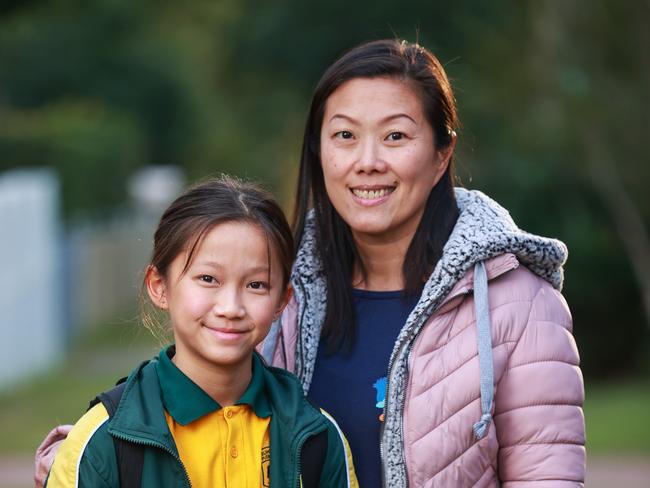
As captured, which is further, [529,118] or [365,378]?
[529,118]

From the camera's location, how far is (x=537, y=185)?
13383 mm

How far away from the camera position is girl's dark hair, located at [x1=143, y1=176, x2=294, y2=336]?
10.2ft

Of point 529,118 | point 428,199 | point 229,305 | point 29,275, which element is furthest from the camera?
point 529,118

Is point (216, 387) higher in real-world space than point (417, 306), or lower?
lower

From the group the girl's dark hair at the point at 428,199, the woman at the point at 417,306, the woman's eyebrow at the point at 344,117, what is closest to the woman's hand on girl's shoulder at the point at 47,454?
the woman at the point at 417,306

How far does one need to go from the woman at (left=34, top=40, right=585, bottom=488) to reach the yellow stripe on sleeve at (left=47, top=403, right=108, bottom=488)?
30.0 inches

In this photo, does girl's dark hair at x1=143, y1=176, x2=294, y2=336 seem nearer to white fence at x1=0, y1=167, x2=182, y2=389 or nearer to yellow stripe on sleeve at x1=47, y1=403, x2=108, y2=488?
yellow stripe on sleeve at x1=47, y1=403, x2=108, y2=488

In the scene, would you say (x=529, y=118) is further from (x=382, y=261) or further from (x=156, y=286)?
(x=156, y=286)

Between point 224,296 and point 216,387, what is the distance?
0.74 feet

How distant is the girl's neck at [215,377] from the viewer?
3084 millimetres

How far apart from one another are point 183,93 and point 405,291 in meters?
29.0

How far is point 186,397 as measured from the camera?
3025 millimetres

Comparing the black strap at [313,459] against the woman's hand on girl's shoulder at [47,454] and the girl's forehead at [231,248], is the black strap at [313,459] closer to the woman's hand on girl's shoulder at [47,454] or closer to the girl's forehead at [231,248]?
the girl's forehead at [231,248]

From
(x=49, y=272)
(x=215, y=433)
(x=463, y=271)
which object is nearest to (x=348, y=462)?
(x=215, y=433)
